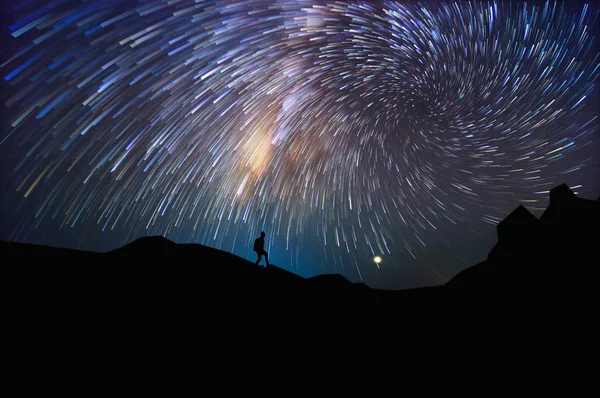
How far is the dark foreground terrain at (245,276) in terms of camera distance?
669 centimetres

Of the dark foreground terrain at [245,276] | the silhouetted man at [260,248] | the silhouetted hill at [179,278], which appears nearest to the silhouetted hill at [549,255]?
the dark foreground terrain at [245,276]

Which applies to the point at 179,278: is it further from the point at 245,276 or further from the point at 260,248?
the point at 260,248

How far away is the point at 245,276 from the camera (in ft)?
30.0

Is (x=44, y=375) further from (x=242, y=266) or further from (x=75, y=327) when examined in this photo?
(x=242, y=266)

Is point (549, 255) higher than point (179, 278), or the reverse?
point (549, 255)

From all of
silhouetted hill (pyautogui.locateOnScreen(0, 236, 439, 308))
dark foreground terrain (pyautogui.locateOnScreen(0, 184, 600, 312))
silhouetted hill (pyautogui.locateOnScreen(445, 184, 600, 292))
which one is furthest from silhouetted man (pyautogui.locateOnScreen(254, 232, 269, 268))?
silhouetted hill (pyautogui.locateOnScreen(445, 184, 600, 292))

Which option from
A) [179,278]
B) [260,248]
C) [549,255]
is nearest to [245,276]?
[179,278]

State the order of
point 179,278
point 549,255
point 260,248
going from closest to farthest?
point 179,278, point 549,255, point 260,248

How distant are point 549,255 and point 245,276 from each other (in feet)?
42.8

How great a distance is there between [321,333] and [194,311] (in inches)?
168

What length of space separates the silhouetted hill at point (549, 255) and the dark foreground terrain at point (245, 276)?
0.03 meters

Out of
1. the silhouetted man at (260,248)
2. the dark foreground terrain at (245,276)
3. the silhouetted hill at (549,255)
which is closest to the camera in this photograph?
the dark foreground terrain at (245,276)

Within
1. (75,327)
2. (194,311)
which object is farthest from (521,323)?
(75,327)

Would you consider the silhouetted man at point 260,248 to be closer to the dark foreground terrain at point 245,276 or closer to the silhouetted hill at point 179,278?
the dark foreground terrain at point 245,276
